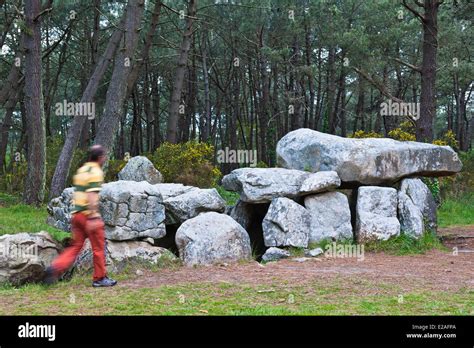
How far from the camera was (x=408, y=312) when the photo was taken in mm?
5914

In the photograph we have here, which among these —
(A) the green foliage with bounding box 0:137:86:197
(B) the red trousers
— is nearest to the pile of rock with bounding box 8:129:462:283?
(B) the red trousers

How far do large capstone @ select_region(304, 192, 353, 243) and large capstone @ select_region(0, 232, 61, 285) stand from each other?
180 inches

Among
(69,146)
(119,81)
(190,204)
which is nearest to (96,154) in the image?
(190,204)

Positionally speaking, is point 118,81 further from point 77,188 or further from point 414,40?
point 414,40

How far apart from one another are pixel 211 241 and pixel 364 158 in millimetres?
3640

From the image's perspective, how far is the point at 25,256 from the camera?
8.16m

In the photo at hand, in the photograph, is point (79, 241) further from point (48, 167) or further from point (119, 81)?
point (48, 167)

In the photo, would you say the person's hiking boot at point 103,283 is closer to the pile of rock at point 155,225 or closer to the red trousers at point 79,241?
the red trousers at point 79,241

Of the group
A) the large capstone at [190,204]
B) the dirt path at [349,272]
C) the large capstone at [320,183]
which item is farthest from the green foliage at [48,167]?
the dirt path at [349,272]

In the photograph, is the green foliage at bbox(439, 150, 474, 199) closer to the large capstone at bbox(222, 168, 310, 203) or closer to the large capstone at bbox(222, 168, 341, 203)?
the large capstone at bbox(222, 168, 341, 203)

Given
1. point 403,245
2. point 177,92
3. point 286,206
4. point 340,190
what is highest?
A: point 177,92

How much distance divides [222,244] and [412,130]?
13.6 m
